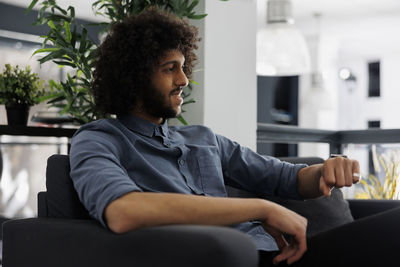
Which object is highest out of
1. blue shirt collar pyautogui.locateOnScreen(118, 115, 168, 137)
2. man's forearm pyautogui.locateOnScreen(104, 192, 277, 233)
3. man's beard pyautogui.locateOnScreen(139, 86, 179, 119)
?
man's beard pyautogui.locateOnScreen(139, 86, 179, 119)

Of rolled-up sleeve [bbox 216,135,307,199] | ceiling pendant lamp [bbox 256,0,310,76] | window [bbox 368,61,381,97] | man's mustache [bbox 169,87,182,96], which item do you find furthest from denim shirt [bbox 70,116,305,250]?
window [bbox 368,61,381,97]

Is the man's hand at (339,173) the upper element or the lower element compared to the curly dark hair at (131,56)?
lower

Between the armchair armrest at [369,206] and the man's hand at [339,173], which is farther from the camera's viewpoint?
the armchair armrest at [369,206]

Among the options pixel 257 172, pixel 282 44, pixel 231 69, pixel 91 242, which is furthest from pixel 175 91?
pixel 282 44

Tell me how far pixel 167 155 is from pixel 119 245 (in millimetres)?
488

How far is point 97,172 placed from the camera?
3.94ft

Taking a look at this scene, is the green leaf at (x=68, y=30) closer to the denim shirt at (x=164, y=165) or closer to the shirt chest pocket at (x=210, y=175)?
the denim shirt at (x=164, y=165)

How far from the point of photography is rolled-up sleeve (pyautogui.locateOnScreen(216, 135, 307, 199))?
5.42 ft

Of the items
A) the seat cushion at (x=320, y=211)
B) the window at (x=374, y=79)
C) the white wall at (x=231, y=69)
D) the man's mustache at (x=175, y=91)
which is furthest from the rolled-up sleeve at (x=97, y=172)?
the window at (x=374, y=79)

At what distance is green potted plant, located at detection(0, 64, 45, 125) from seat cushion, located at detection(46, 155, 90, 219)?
1.30 m

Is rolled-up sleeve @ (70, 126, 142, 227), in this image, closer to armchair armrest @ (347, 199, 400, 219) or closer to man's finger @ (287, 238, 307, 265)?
man's finger @ (287, 238, 307, 265)

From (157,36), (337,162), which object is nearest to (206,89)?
(157,36)

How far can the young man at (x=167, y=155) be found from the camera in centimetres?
120

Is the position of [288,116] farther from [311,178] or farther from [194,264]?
[194,264]
